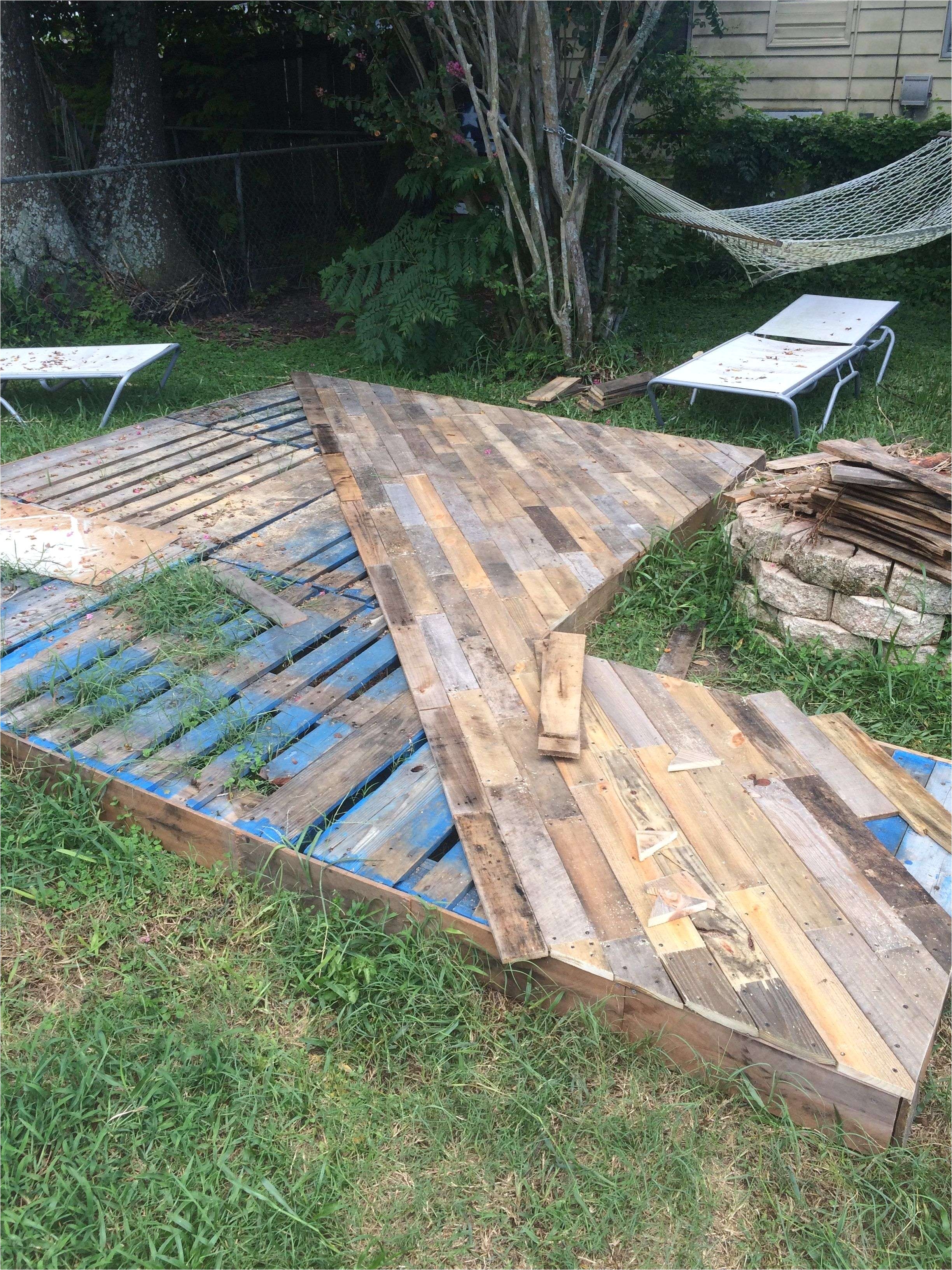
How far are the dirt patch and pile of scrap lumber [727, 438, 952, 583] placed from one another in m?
5.39

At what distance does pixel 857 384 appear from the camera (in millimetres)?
5906

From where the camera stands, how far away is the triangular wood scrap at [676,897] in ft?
6.59

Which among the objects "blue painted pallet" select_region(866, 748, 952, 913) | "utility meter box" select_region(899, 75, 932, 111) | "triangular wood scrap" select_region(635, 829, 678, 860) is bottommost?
"blue painted pallet" select_region(866, 748, 952, 913)

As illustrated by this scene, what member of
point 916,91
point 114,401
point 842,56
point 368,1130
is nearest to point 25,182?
point 114,401

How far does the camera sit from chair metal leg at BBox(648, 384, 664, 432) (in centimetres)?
515

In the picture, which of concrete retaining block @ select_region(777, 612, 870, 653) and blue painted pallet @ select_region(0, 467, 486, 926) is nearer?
blue painted pallet @ select_region(0, 467, 486, 926)

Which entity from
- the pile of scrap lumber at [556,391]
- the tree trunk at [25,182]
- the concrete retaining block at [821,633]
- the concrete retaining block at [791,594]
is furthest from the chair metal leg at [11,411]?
the concrete retaining block at [821,633]

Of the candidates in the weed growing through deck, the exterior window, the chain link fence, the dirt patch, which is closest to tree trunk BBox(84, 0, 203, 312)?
the chain link fence

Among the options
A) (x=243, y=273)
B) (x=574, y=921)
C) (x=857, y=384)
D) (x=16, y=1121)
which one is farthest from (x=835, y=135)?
(x=16, y=1121)

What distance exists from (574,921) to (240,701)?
1237 mm

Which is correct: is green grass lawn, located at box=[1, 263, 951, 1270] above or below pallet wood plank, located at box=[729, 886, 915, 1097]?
below

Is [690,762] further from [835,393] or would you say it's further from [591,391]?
[591,391]

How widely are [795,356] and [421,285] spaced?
2.39 meters

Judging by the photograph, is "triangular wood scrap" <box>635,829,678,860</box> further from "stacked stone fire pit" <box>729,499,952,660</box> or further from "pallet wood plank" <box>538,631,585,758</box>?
"stacked stone fire pit" <box>729,499,952,660</box>
